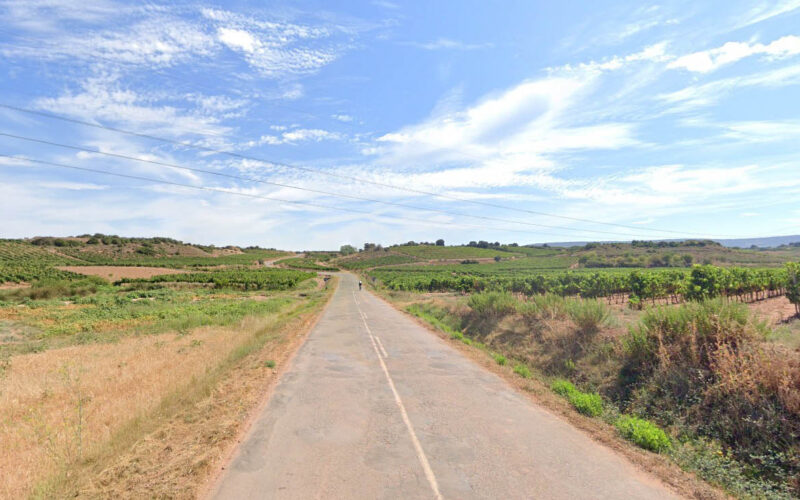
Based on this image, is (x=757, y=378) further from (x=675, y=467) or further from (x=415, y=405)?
(x=415, y=405)

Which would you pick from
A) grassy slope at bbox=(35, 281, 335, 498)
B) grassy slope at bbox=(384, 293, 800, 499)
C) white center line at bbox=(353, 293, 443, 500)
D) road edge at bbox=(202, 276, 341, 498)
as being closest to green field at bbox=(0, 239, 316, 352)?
grassy slope at bbox=(35, 281, 335, 498)

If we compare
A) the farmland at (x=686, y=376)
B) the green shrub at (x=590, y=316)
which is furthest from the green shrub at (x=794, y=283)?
the green shrub at (x=590, y=316)

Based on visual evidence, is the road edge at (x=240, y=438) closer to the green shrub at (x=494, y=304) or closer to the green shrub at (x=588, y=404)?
the green shrub at (x=588, y=404)

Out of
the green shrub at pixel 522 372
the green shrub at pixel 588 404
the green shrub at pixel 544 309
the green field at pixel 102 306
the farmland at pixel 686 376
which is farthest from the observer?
the green field at pixel 102 306

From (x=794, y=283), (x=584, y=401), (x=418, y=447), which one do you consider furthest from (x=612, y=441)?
(x=794, y=283)

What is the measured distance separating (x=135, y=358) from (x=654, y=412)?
18.6m

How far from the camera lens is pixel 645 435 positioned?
264 inches

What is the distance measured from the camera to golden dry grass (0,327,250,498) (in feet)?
22.1

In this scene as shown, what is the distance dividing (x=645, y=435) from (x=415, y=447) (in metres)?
4.35

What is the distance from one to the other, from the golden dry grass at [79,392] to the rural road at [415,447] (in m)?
3.47

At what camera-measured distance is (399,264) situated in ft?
451

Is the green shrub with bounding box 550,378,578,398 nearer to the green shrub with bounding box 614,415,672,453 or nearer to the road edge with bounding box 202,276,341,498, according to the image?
the green shrub with bounding box 614,415,672,453


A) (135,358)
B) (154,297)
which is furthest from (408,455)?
(154,297)

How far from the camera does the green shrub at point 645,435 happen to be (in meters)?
6.52
